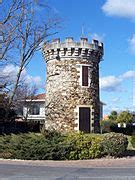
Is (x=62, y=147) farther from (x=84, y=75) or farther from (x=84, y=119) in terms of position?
(x=84, y=75)

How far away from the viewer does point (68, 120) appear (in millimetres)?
37281

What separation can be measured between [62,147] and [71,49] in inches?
738

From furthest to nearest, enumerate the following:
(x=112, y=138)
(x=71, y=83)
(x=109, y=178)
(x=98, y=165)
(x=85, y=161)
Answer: (x=71, y=83), (x=112, y=138), (x=85, y=161), (x=98, y=165), (x=109, y=178)

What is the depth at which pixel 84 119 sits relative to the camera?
37.5 metres

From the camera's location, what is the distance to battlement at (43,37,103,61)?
37.5 meters

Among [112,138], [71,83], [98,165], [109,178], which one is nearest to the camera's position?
[109,178]

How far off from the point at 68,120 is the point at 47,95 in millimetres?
3893

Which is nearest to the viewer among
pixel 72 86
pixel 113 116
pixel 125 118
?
pixel 72 86

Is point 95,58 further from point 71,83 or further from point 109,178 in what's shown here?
point 109,178

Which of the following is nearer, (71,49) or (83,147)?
(83,147)

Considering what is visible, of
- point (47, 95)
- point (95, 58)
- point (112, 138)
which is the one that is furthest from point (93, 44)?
point (112, 138)

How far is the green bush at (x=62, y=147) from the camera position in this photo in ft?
66.1

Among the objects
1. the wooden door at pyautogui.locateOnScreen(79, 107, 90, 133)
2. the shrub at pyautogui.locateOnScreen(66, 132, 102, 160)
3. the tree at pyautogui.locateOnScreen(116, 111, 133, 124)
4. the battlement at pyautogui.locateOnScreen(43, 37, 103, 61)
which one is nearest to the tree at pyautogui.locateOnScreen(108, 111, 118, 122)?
the tree at pyautogui.locateOnScreen(116, 111, 133, 124)

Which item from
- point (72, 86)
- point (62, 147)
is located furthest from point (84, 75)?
point (62, 147)
